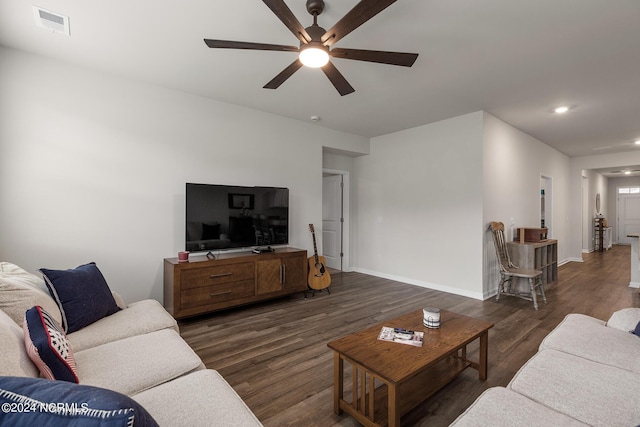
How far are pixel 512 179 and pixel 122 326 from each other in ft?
18.1

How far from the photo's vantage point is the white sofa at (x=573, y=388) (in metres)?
1.12

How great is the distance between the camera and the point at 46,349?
3.86ft

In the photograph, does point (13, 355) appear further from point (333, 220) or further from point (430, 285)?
point (333, 220)

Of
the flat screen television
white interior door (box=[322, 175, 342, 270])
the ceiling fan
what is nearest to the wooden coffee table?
the ceiling fan

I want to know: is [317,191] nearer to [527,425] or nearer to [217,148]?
[217,148]

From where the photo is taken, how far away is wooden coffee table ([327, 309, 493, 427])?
1531 mm

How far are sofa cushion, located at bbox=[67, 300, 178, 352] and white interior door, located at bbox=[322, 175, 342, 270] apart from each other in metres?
4.15

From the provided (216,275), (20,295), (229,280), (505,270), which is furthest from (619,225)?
(20,295)

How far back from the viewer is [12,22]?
2348 millimetres

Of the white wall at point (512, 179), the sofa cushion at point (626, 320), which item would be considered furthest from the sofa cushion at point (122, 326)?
the white wall at point (512, 179)

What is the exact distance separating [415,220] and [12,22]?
5135 millimetres

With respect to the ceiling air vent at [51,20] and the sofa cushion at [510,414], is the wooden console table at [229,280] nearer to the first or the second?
the ceiling air vent at [51,20]

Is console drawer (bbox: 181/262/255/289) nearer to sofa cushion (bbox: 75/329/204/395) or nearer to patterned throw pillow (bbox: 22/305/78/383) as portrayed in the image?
sofa cushion (bbox: 75/329/204/395)

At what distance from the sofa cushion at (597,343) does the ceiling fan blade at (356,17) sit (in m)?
2.19
